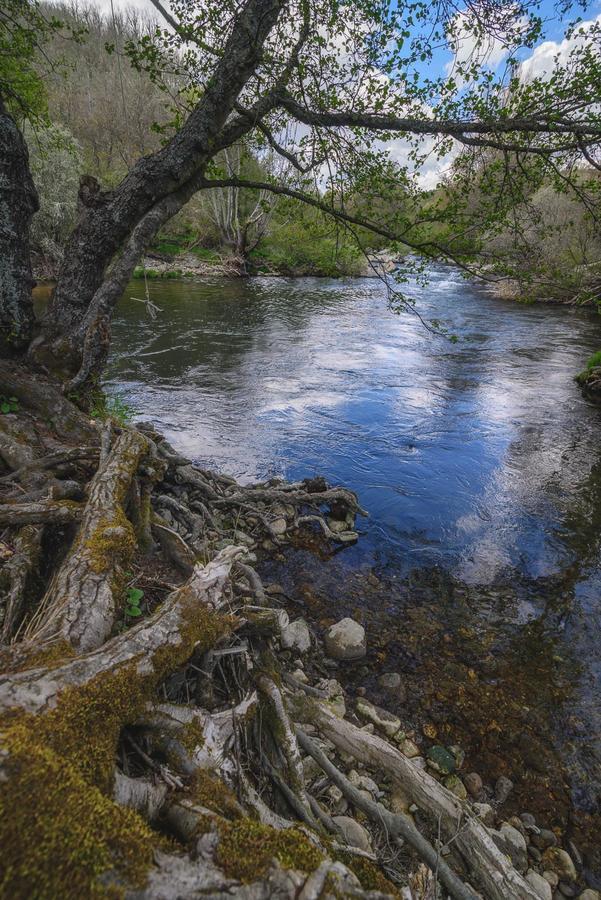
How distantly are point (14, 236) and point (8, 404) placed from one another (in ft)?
7.97

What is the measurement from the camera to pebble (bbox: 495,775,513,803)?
11.3ft

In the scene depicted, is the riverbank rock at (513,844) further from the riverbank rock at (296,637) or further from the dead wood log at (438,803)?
the riverbank rock at (296,637)

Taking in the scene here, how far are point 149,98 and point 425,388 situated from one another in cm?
4511

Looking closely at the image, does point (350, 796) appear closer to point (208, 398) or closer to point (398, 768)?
point (398, 768)

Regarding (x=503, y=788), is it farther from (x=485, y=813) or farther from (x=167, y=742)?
(x=167, y=742)

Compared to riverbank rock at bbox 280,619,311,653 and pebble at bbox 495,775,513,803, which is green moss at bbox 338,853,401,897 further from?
riverbank rock at bbox 280,619,311,653

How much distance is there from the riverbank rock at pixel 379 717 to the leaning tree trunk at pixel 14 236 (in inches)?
265

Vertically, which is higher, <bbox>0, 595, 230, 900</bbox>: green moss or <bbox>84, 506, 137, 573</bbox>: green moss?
<bbox>0, 595, 230, 900</bbox>: green moss

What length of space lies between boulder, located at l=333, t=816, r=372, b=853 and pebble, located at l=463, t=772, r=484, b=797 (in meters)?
1.37

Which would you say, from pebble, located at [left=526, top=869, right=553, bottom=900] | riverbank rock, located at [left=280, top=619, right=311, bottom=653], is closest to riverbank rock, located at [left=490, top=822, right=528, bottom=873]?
pebble, located at [left=526, top=869, right=553, bottom=900]

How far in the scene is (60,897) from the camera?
1.14m

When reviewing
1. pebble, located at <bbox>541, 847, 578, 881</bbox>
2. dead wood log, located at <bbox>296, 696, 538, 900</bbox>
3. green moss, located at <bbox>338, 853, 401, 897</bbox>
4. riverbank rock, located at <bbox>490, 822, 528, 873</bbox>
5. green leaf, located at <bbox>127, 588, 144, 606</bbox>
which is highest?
green leaf, located at <bbox>127, 588, 144, 606</bbox>

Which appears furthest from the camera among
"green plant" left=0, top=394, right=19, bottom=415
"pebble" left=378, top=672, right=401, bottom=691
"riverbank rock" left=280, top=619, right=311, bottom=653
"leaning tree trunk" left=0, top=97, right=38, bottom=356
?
"leaning tree trunk" left=0, top=97, right=38, bottom=356

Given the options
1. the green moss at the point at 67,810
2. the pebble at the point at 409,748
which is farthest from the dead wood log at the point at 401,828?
the green moss at the point at 67,810
